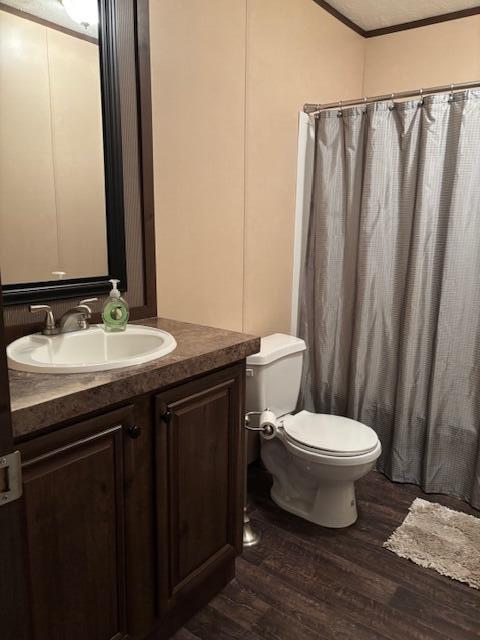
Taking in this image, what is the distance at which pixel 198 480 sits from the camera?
1.54 meters

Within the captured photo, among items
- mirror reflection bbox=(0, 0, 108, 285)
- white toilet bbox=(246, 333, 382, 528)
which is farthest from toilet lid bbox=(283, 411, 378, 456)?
mirror reflection bbox=(0, 0, 108, 285)

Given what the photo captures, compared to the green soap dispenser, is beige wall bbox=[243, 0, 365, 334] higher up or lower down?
higher up

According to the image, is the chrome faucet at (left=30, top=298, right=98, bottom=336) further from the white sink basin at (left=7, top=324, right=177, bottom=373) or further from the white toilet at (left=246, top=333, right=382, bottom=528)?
the white toilet at (left=246, top=333, right=382, bottom=528)

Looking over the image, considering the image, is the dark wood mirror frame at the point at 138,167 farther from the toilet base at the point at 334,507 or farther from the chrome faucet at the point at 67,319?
the toilet base at the point at 334,507

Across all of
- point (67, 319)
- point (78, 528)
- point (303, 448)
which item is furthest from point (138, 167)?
point (303, 448)

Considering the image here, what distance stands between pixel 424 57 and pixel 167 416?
8.52 feet

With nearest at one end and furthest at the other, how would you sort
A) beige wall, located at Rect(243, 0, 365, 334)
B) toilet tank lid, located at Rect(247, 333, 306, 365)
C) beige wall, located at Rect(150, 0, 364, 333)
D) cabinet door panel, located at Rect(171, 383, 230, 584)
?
1. cabinet door panel, located at Rect(171, 383, 230, 584)
2. beige wall, located at Rect(150, 0, 364, 333)
3. toilet tank lid, located at Rect(247, 333, 306, 365)
4. beige wall, located at Rect(243, 0, 365, 334)

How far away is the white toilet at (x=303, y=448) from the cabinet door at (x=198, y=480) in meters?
0.48

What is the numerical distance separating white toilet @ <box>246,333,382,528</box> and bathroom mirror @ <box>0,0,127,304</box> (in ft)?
2.87

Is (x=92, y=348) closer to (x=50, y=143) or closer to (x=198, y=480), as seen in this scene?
(x=198, y=480)

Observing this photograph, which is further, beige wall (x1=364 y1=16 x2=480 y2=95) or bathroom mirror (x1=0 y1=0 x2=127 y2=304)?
beige wall (x1=364 y1=16 x2=480 y2=95)

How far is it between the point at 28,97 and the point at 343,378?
201cm

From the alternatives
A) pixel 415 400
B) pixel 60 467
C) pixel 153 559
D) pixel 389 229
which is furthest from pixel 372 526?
pixel 60 467

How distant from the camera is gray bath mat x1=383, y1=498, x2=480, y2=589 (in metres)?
1.92
